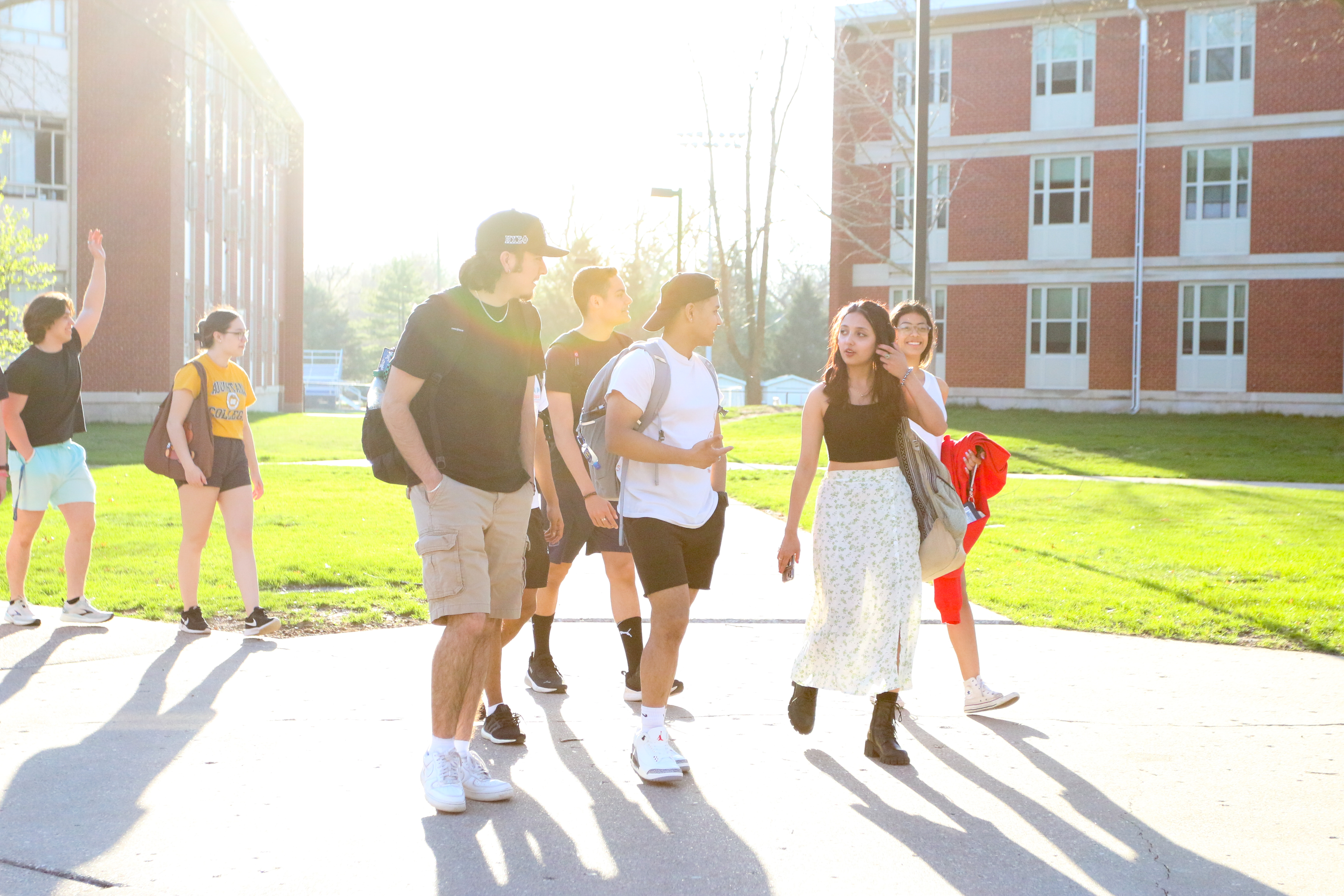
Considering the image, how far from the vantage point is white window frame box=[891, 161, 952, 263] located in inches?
1373

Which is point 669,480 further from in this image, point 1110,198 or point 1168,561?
point 1110,198

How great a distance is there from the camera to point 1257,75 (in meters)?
31.9

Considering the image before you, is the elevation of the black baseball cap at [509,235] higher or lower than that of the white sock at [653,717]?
higher

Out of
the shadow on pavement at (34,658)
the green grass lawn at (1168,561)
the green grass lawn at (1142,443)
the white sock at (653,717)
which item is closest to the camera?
the white sock at (653,717)

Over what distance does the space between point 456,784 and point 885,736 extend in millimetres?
1694

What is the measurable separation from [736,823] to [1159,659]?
3676 mm

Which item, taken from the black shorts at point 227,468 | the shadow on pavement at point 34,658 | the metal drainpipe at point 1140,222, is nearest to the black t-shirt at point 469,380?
the shadow on pavement at point 34,658

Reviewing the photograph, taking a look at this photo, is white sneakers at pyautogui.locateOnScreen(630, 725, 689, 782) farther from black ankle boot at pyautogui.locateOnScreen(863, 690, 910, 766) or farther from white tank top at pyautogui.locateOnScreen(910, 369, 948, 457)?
white tank top at pyautogui.locateOnScreen(910, 369, 948, 457)

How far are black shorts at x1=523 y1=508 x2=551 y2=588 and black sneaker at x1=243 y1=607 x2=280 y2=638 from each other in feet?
7.85

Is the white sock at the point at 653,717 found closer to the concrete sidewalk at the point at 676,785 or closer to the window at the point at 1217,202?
the concrete sidewalk at the point at 676,785

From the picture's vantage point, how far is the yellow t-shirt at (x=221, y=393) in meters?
6.92

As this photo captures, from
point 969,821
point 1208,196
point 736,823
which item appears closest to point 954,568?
point 969,821

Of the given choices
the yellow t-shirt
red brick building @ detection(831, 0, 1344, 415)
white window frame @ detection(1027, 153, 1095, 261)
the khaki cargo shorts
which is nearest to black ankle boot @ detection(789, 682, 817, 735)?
the khaki cargo shorts

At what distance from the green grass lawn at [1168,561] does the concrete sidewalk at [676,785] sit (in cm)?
109
